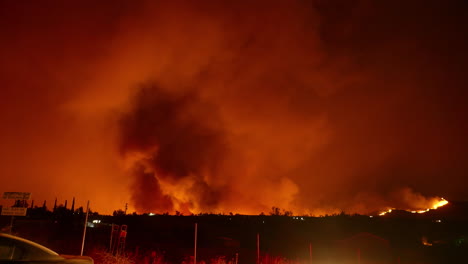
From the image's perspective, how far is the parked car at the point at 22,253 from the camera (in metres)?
6.31

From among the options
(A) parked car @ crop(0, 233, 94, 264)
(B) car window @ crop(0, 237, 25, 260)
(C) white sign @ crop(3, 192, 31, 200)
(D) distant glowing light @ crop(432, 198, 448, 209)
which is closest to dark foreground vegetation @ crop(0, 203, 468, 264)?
(D) distant glowing light @ crop(432, 198, 448, 209)

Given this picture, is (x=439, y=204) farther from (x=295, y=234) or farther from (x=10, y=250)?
(x=10, y=250)

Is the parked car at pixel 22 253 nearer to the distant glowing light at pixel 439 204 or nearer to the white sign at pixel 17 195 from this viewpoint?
the white sign at pixel 17 195

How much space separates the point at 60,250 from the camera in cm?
1852

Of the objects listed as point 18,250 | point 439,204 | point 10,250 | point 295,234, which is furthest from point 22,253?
point 439,204

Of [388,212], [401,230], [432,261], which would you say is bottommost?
[432,261]

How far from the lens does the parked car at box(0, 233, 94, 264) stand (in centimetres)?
631

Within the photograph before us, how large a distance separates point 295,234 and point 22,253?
63.8 metres

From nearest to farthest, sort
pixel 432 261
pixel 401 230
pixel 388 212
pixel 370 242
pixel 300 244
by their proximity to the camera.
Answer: pixel 432 261, pixel 370 242, pixel 300 244, pixel 401 230, pixel 388 212

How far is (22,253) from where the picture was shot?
21.1 feet

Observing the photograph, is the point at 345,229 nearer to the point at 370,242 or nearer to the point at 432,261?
the point at 370,242

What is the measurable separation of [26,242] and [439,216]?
87.9 m

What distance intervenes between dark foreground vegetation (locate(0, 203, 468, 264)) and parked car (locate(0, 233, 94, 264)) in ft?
48.1

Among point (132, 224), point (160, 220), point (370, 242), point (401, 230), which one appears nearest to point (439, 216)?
point (401, 230)
